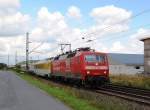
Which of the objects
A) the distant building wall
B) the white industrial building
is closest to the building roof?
the white industrial building

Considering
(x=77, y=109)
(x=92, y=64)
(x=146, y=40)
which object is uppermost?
(x=146, y=40)

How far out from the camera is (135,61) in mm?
104750

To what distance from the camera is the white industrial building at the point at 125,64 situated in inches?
3681

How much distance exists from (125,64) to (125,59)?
6075mm

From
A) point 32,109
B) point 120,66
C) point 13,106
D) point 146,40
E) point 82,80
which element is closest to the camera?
point 32,109

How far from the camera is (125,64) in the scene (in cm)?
9800

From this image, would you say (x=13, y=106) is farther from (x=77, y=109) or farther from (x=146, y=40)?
(x=146, y=40)

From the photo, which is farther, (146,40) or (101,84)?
(146,40)

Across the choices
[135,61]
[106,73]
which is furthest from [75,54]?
[135,61]

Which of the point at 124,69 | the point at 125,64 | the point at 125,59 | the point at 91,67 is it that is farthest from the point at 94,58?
the point at 125,59

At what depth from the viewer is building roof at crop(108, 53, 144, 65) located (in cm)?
9834

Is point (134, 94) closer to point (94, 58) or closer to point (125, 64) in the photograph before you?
point (94, 58)

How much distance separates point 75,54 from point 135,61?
70.8 metres

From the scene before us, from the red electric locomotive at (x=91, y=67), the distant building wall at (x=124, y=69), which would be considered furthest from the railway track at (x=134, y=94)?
the distant building wall at (x=124, y=69)
